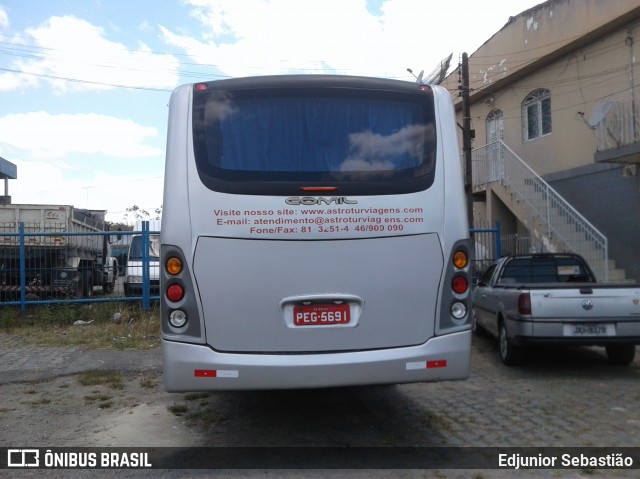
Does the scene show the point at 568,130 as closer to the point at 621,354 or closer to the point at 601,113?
the point at 601,113

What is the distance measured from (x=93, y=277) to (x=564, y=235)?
420 inches

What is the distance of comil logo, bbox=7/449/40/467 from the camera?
A: 193 inches

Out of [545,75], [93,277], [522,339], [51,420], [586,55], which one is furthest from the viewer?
[545,75]

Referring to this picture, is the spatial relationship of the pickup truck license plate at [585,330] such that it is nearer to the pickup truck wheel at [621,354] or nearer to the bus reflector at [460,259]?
the pickup truck wheel at [621,354]

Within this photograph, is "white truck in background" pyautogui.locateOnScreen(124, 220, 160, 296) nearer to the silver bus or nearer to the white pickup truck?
the white pickup truck

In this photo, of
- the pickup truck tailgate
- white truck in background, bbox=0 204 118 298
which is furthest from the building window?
white truck in background, bbox=0 204 118 298

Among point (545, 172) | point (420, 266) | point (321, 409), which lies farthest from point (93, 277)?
point (545, 172)

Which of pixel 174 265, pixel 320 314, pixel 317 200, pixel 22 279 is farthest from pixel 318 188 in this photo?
pixel 22 279

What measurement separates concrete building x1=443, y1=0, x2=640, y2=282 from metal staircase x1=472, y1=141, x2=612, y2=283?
0.03 metres

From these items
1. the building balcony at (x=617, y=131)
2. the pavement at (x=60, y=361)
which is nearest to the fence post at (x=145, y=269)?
the pavement at (x=60, y=361)

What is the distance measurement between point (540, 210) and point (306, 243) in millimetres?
12621

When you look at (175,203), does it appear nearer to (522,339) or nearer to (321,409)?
(321,409)

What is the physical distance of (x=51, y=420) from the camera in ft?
20.4

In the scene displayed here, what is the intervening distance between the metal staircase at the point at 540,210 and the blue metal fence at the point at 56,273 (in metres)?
9.17
